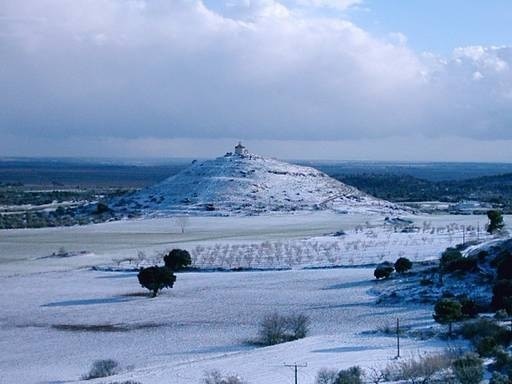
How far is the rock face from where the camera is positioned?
88688mm

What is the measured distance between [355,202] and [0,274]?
53.9 m

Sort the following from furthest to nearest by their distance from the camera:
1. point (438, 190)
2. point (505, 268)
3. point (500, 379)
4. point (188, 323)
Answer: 1. point (438, 190)
2. point (505, 268)
3. point (188, 323)
4. point (500, 379)

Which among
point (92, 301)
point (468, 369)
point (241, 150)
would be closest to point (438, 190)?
point (241, 150)

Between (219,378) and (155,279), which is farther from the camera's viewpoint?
→ (155,279)

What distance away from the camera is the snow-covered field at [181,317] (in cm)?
2569

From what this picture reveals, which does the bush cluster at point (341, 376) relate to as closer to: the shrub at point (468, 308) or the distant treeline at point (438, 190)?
the shrub at point (468, 308)

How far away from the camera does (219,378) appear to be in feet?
73.5

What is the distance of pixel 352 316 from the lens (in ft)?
112

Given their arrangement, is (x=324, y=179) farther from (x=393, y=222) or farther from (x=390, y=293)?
(x=390, y=293)

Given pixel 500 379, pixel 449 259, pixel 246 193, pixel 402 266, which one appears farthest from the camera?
pixel 246 193

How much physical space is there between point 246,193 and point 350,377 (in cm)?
7262

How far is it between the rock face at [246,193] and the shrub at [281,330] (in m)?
54.9

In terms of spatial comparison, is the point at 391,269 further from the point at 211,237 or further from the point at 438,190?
the point at 438,190

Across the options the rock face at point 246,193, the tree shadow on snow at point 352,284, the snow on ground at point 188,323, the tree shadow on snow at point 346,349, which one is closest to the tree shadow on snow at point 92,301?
the snow on ground at point 188,323
